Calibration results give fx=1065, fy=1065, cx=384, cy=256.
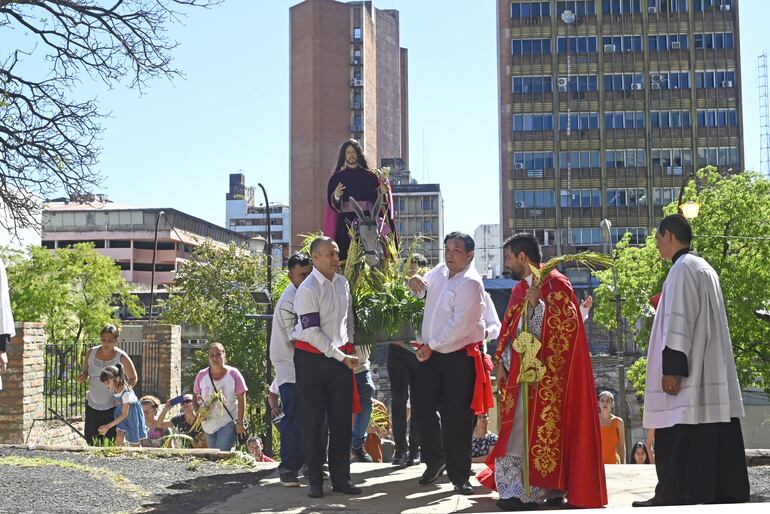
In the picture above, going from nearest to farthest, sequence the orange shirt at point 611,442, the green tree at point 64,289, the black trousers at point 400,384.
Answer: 1. the black trousers at point 400,384
2. the orange shirt at point 611,442
3. the green tree at point 64,289

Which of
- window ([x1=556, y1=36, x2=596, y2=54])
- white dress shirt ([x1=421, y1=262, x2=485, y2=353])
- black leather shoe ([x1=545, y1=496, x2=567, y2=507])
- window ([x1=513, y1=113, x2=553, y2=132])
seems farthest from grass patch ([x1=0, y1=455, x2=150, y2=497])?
window ([x1=556, y1=36, x2=596, y2=54])

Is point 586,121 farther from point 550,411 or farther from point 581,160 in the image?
point 550,411

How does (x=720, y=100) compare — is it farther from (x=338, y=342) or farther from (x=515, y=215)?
(x=338, y=342)

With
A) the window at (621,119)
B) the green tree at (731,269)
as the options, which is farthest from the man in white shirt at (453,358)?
the window at (621,119)

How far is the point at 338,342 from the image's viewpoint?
27.1ft

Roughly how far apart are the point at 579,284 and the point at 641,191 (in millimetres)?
22017

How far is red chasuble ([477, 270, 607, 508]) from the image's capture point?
24.3ft

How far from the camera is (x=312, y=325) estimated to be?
808 centimetres

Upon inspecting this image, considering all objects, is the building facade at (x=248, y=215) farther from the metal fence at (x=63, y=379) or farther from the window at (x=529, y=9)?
the metal fence at (x=63, y=379)

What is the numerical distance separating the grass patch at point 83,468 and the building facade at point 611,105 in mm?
74069

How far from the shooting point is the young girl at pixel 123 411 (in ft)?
42.4

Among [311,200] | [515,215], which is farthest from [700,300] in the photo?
[311,200]

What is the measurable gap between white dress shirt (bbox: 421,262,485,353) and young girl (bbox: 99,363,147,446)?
5742 millimetres

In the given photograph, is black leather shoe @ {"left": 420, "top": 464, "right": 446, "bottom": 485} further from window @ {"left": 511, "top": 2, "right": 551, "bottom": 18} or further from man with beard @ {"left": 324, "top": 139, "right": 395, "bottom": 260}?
window @ {"left": 511, "top": 2, "right": 551, "bottom": 18}
